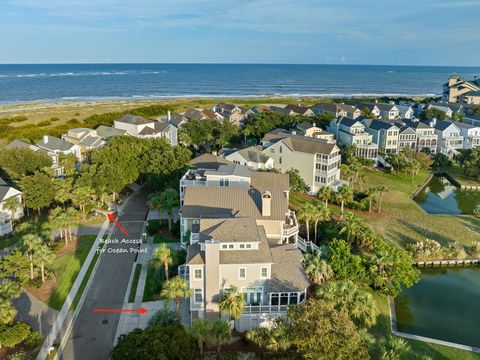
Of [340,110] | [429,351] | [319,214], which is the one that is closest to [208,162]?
[319,214]

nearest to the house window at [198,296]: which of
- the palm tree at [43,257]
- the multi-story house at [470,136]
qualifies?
the palm tree at [43,257]

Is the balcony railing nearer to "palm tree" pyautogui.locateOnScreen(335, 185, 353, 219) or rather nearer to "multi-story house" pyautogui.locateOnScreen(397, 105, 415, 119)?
"palm tree" pyautogui.locateOnScreen(335, 185, 353, 219)

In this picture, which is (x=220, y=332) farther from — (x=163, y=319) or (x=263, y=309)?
(x=263, y=309)

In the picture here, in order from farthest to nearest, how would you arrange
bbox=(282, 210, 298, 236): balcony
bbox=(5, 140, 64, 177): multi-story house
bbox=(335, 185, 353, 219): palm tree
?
bbox=(5, 140, 64, 177): multi-story house < bbox=(335, 185, 353, 219): palm tree < bbox=(282, 210, 298, 236): balcony

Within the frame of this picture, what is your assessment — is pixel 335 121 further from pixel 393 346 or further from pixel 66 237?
pixel 393 346

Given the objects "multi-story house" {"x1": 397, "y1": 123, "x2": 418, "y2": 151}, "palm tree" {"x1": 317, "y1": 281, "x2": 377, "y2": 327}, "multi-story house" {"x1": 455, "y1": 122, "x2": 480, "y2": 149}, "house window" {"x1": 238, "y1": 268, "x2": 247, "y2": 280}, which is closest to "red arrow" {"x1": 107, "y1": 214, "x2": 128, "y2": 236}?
"house window" {"x1": 238, "y1": 268, "x2": 247, "y2": 280}

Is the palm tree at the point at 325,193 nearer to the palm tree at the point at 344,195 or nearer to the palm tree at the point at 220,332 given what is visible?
the palm tree at the point at 344,195
